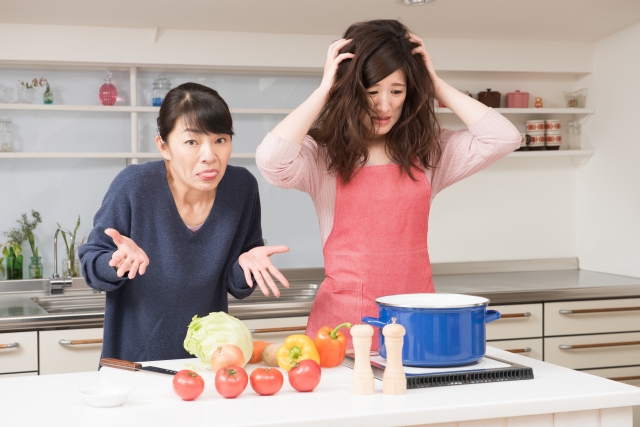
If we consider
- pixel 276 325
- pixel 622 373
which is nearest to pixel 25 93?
pixel 276 325

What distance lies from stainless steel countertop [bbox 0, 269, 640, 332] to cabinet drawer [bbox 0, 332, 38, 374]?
0.10 ft

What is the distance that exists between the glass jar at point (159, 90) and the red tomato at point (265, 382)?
91.5 inches

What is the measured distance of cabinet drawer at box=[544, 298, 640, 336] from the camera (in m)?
3.35

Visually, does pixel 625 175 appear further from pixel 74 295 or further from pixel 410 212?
pixel 74 295

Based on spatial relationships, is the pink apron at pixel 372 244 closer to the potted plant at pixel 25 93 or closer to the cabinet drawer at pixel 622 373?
the cabinet drawer at pixel 622 373

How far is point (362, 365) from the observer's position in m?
1.42

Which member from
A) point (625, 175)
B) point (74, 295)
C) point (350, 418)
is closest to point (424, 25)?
point (625, 175)

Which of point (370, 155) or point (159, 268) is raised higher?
point (370, 155)

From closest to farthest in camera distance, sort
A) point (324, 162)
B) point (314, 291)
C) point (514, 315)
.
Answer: point (324, 162)
point (514, 315)
point (314, 291)

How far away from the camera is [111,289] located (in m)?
1.77

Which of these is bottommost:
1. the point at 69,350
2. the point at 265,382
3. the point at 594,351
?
the point at 594,351

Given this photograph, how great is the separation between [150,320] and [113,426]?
65cm

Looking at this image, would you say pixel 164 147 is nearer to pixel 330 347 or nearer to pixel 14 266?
pixel 330 347

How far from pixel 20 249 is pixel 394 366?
252 centimetres
